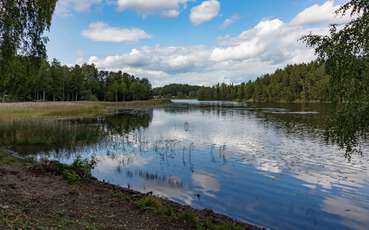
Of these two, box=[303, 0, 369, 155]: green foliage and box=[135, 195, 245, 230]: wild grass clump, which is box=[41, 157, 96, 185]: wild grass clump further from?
box=[303, 0, 369, 155]: green foliage

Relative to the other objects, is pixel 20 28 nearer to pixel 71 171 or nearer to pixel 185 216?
pixel 71 171

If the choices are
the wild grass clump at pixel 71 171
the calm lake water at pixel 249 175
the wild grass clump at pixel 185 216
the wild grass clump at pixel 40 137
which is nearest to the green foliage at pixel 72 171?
the wild grass clump at pixel 71 171

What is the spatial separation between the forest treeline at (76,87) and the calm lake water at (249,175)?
45319 millimetres

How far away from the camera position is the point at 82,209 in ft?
30.9

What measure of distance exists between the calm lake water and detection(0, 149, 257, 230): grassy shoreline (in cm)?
292

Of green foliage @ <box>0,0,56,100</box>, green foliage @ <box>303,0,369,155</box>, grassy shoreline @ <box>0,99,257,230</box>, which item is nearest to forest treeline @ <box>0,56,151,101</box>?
green foliage @ <box>0,0,56,100</box>

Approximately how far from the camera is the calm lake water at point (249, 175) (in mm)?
13195

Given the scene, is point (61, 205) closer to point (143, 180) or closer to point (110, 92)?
point (143, 180)

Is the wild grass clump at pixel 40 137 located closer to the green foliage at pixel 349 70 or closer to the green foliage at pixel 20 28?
the green foliage at pixel 20 28

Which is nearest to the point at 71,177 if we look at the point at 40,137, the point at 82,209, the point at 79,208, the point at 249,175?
the point at 79,208

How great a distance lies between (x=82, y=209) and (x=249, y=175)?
11.1 metres

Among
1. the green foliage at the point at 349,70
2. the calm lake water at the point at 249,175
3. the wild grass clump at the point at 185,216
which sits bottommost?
the calm lake water at the point at 249,175

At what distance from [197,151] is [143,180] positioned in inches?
357

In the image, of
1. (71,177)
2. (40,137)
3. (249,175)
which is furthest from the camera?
(40,137)
